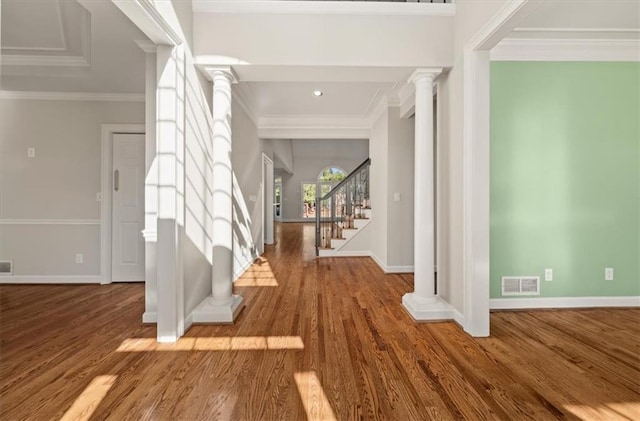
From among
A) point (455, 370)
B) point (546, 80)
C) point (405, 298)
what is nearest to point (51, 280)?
point (405, 298)

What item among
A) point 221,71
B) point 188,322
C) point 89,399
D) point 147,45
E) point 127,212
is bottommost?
point 89,399

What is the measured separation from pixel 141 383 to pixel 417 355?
1853 mm

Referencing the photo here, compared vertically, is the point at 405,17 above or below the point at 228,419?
above

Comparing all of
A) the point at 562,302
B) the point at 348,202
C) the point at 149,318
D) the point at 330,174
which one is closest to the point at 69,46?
the point at 149,318

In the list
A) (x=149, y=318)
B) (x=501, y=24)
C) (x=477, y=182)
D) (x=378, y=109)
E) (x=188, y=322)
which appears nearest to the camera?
(x=501, y=24)

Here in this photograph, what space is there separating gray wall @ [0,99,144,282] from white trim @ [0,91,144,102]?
59mm

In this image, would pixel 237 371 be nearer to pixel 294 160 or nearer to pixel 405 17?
pixel 405 17

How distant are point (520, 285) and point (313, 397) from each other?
2.52 m

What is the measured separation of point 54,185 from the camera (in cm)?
A: 395

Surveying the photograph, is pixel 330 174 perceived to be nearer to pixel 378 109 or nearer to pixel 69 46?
pixel 378 109

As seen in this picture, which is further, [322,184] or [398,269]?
[322,184]

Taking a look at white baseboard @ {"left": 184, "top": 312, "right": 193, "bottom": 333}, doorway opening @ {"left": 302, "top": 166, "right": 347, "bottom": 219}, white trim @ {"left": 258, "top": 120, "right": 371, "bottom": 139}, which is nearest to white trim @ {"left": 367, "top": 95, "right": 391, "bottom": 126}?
white trim @ {"left": 258, "top": 120, "right": 371, "bottom": 139}

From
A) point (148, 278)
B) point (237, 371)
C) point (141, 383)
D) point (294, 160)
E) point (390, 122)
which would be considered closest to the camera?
point (141, 383)

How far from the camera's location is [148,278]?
268cm
